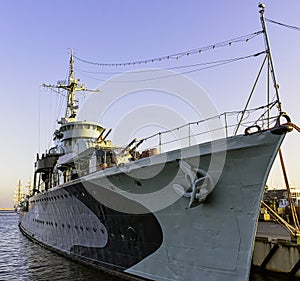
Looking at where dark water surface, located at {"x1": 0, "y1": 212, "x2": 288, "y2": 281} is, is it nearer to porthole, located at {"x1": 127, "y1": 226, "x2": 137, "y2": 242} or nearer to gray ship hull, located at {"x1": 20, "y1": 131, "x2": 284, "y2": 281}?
gray ship hull, located at {"x1": 20, "y1": 131, "x2": 284, "y2": 281}

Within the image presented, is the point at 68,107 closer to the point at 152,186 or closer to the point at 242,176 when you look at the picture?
the point at 152,186

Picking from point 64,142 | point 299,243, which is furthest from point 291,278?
point 64,142

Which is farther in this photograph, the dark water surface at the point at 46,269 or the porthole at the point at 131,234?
the dark water surface at the point at 46,269

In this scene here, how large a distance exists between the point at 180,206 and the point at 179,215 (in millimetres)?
249

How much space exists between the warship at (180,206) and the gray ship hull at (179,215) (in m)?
0.02

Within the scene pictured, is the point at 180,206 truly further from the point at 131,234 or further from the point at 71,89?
the point at 71,89

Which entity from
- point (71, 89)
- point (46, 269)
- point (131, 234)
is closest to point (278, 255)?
point (131, 234)

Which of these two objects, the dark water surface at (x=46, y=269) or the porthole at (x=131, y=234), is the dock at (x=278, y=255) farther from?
the porthole at (x=131, y=234)

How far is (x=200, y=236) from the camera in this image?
7445mm

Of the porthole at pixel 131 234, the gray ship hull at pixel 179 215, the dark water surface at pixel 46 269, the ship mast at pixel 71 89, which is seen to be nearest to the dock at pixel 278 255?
the dark water surface at pixel 46 269

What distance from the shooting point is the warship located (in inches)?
267

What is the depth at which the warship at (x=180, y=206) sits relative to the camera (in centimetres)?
679

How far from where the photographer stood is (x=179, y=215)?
7883 millimetres

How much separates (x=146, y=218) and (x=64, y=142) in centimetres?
1201
